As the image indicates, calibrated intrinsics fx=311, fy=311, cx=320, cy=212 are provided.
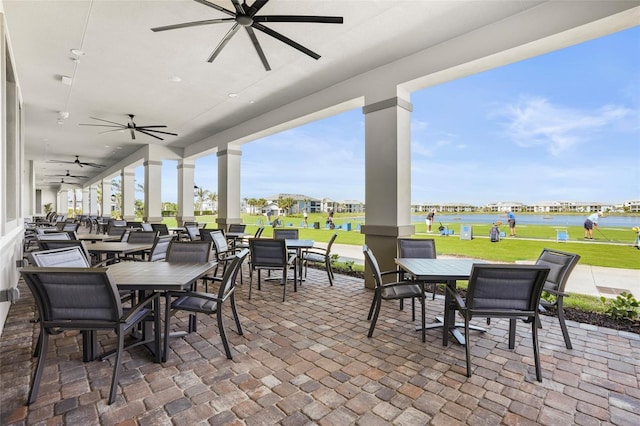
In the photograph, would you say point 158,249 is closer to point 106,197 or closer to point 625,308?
point 625,308

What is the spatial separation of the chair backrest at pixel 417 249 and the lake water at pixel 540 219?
1206mm

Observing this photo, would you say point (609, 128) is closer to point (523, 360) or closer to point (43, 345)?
point (523, 360)

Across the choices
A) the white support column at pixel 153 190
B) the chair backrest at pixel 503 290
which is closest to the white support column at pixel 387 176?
the chair backrest at pixel 503 290

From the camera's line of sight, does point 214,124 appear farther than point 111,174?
No

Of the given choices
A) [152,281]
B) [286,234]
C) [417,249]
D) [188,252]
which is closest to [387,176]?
[417,249]

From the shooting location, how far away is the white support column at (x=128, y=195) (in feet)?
42.0

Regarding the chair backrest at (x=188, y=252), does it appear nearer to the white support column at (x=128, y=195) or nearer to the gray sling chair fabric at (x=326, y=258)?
the gray sling chair fabric at (x=326, y=258)

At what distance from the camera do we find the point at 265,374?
228cm

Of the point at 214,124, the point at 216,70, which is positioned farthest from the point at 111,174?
the point at 216,70

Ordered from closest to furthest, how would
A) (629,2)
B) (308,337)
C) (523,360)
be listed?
(523,360)
(629,2)
(308,337)

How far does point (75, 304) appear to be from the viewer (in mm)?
1924

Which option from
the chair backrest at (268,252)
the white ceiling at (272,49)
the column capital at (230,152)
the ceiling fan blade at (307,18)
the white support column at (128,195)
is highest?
the white ceiling at (272,49)

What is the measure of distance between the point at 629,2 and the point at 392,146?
104 inches

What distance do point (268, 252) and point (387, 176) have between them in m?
2.08
